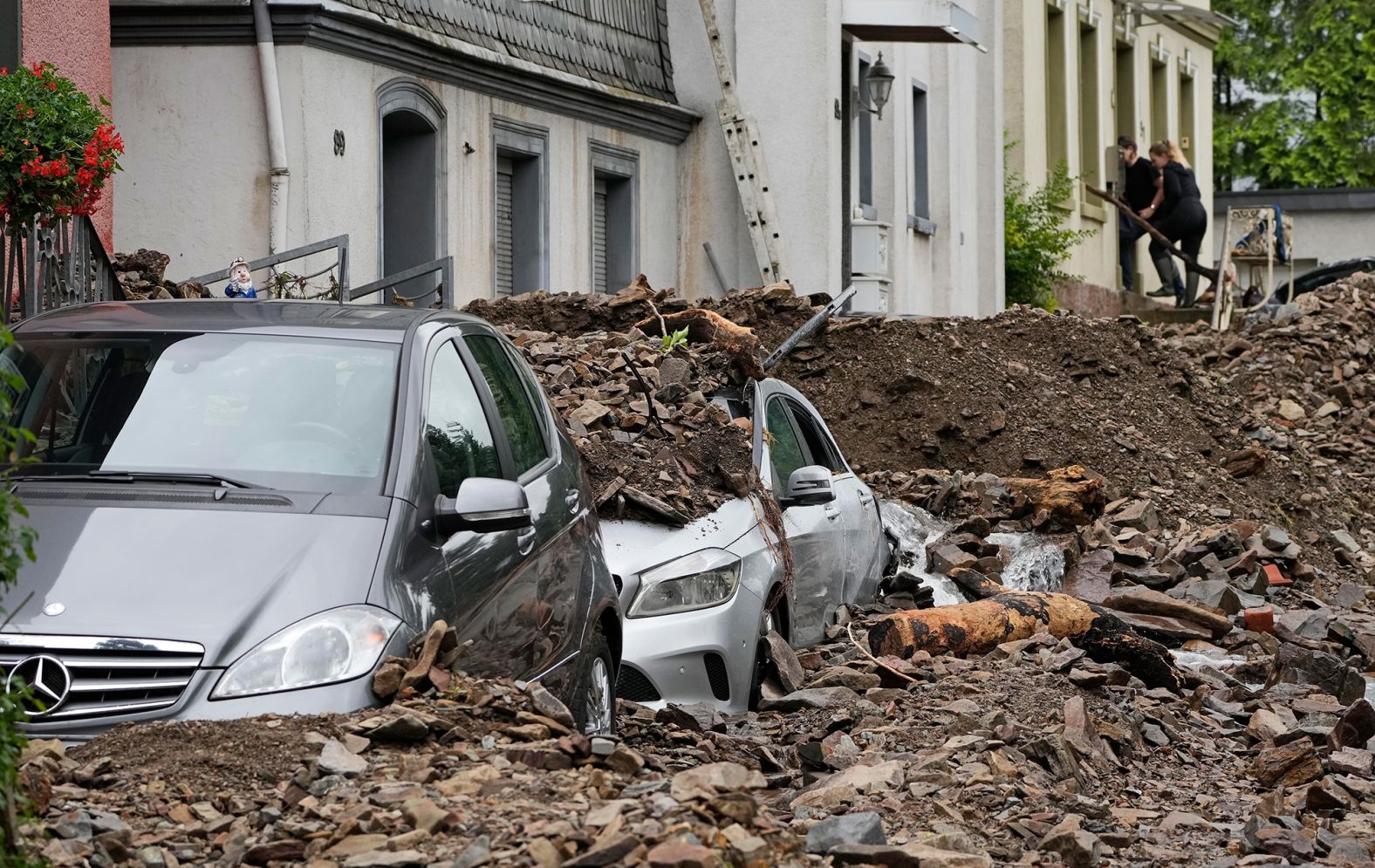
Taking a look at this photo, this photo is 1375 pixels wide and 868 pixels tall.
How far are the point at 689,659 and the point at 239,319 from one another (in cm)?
278

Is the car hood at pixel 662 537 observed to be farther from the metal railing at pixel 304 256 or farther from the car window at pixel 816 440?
the metal railing at pixel 304 256

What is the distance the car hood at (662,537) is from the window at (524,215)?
37.0ft

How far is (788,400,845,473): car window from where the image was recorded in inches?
431

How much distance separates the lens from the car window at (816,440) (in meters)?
10.9

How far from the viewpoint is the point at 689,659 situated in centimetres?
826

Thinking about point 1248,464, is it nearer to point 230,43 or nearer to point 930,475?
point 930,475

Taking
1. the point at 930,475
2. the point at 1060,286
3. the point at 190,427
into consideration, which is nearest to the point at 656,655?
the point at 190,427

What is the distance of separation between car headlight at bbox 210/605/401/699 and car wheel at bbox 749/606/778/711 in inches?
144

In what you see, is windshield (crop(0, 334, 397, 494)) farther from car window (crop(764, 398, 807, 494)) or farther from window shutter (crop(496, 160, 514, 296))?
window shutter (crop(496, 160, 514, 296))

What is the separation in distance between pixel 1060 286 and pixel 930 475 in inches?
717

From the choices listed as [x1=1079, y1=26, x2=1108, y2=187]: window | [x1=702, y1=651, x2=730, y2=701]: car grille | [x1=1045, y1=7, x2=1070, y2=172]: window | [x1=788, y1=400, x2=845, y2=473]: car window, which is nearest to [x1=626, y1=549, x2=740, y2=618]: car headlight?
[x1=702, y1=651, x2=730, y2=701]: car grille

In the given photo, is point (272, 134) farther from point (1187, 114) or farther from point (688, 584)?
point (1187, 114)

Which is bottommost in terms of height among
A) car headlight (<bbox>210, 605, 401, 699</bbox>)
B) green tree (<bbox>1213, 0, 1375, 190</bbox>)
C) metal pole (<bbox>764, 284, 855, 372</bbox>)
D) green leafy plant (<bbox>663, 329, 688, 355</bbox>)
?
car headlight (<bbox>210, 605, 401, 699</bbox>)

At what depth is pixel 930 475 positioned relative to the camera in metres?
17.1
